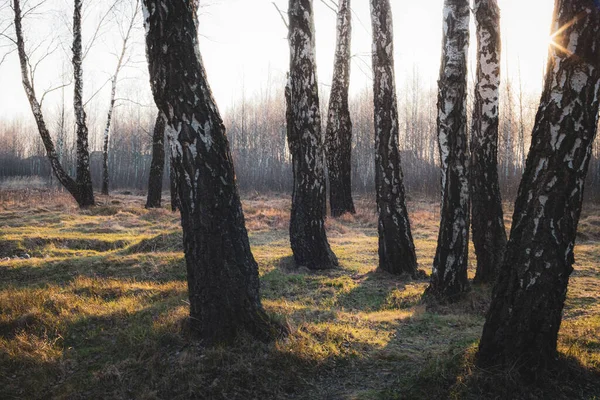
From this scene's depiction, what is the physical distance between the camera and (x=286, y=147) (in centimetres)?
5006

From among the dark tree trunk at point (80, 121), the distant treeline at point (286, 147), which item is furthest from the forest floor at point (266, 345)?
the distant treeline at point (286, 147)

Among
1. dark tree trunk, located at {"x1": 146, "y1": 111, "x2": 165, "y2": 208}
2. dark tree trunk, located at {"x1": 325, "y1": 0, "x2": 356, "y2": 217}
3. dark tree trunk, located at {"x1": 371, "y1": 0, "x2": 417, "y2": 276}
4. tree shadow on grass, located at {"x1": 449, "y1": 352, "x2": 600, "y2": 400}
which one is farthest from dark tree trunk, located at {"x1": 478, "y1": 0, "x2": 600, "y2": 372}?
dark tree trunk, located at {"x1": 146, "y1": 111, "x2": 165, "y2": 208}

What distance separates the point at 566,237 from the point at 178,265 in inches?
229

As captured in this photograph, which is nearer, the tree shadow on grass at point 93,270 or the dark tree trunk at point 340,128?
the tree shadow on grass at point 93,270

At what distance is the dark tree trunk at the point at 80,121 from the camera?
50.5 ft

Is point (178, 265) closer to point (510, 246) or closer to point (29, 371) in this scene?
point (29, 371)

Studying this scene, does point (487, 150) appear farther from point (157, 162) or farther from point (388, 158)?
point (157, 162)

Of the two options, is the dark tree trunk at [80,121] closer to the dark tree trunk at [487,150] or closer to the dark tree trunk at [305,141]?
the dark tree trunk at [305,141]

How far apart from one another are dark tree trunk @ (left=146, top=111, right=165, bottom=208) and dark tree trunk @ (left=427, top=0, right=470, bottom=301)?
11843 mm

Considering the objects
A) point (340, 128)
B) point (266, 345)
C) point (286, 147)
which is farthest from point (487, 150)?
point (286, 147)

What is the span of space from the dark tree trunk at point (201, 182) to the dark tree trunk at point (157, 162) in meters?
12.2

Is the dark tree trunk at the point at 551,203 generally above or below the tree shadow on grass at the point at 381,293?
above

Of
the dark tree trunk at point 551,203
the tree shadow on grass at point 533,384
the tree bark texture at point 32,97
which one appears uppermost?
the tree bark texture at point 32,97

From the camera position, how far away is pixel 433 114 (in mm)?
47656
